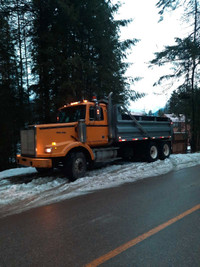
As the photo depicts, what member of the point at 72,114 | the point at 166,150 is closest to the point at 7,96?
the point at 72,114

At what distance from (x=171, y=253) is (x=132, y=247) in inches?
20.2

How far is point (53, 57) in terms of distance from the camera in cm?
1133

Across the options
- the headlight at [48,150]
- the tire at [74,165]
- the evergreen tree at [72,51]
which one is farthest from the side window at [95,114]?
the evergreen tree at [72,51]

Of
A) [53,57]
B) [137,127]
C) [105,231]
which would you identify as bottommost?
[105,231]

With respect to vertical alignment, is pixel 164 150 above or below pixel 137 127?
below

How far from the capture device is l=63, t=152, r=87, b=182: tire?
7293 millimetres

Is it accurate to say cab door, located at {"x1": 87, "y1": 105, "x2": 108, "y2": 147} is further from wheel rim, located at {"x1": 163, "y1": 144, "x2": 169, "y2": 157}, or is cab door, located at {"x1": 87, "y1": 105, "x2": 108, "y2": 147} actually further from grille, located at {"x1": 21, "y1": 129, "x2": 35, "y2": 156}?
wheel rim, located at {"x1": 163, "y1": 144, "x2": 169, "y2": 157}

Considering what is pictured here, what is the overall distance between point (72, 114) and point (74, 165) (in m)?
2.13

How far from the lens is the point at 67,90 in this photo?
457 inches

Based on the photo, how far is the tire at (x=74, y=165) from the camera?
23.9ft

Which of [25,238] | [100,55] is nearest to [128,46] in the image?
[100,55]

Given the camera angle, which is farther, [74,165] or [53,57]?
[53,57]

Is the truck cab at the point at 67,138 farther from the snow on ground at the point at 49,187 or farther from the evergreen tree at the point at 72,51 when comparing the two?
the evergreen tree at the point at 72,51

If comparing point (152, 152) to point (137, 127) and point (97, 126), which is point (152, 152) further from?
point (97, 126)
